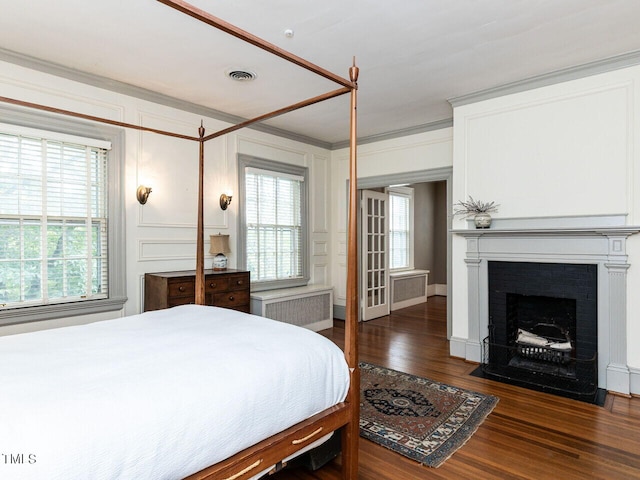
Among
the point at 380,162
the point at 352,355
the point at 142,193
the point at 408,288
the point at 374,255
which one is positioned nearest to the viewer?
the point at 352,355

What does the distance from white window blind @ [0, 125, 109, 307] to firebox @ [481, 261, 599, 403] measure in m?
3.82

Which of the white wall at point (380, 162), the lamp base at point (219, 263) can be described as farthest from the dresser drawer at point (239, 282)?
the white wall at point (380, 162)

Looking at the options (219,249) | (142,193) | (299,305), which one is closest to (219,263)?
(219,249)

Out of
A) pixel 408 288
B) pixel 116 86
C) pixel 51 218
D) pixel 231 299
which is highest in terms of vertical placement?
pixel 116 86

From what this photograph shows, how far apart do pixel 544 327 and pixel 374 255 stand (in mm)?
2767

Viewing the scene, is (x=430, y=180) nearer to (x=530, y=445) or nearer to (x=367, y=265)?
(x=367, y=265)

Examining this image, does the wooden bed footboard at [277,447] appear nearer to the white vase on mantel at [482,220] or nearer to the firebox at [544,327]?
the firebox at [544,327]

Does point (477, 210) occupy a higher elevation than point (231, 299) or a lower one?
higher

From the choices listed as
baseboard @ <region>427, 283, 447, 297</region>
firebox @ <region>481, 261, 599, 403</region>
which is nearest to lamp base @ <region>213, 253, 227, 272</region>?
firebox @ <region>481, 261, 599, 403</region>

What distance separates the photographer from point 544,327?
12.7 ft

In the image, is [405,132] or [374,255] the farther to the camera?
[374,255]

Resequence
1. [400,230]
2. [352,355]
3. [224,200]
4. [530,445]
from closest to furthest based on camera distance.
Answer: [352,355] < [530,445] < [224,200] < [400,230]

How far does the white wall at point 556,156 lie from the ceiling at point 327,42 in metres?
0.25

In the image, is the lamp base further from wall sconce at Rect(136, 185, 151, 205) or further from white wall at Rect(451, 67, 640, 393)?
white wall at Rect(451, 67, 640, 393)
